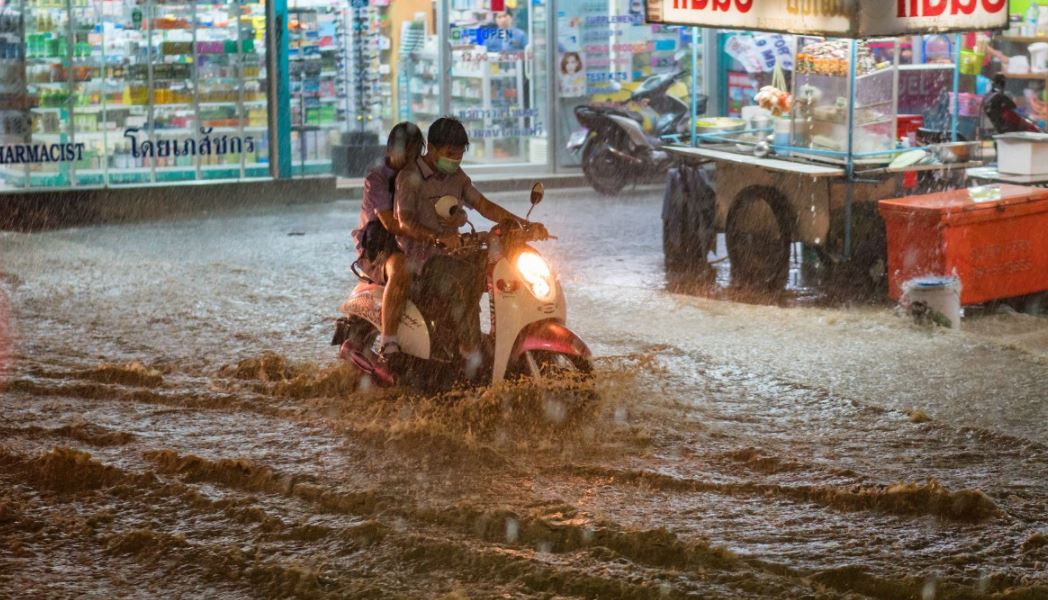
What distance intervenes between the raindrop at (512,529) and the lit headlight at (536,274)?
5.35 feet

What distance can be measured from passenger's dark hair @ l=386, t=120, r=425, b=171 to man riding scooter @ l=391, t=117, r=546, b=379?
5 cm

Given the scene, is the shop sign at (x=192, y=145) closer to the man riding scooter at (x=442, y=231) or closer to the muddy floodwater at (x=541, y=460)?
the muddy floodwater at (x=541, y=460)

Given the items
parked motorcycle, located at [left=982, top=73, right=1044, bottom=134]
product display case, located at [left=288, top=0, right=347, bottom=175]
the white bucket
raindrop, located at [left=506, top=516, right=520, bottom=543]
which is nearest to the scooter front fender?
raindrop, located at [left=506, top=516, right=520, bottom=543]

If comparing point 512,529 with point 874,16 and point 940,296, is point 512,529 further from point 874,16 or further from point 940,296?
point 874,16

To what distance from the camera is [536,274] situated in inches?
272

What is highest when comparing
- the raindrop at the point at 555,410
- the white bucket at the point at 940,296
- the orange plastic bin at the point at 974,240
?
the orange plastic bin at the point at 974,240

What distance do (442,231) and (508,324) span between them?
0.62 metres

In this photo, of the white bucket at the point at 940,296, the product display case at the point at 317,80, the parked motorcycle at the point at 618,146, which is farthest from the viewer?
the parked motorcycle at the point at 618,146

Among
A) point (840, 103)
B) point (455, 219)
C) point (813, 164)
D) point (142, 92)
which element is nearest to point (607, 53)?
point (142, 92)

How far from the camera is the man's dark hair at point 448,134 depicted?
7.00 metres

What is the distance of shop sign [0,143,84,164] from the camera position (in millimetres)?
14312

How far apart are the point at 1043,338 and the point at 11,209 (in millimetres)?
9767

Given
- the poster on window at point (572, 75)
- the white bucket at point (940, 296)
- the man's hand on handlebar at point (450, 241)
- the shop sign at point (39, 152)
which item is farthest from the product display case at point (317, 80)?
the man's hand on handlebar at point (450, 241)

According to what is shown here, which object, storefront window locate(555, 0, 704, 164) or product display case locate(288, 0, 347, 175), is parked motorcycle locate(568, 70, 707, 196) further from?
product display case locate(288, 0, 347, 175)
